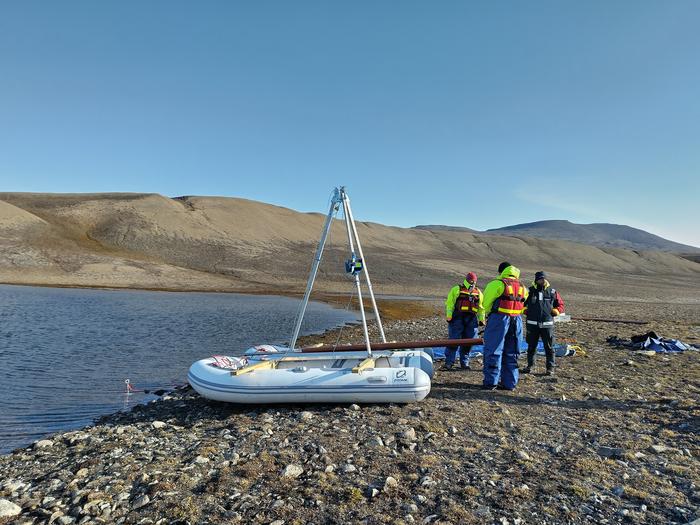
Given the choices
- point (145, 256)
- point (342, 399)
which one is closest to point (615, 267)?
point (145, 256)

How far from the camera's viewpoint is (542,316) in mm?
9922

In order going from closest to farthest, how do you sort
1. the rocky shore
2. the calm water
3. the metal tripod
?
the rocky shore < the metal tripod < the calm water

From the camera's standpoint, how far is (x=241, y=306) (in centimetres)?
2966

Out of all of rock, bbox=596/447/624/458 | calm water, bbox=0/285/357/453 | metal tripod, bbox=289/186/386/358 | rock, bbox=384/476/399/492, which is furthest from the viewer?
calm water, bbox=0/285/357/453

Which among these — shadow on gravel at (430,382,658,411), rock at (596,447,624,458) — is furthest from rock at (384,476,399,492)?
shadow on gravel at (430,382,658,411)

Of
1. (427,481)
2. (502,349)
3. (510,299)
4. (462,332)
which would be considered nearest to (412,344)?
(502,349)

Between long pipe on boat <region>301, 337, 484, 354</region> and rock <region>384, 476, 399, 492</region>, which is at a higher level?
long pipe on boat <region>301, 337, 484, 354</region>

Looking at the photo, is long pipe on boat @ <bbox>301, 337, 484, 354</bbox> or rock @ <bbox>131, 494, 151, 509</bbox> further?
long pipe on boat @ <bbox>301, 337, 484, 354</bbox>

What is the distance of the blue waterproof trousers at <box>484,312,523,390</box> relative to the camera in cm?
858

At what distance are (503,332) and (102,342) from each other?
14093 mm

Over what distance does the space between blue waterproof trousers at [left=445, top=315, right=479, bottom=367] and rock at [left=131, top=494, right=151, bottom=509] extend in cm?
737

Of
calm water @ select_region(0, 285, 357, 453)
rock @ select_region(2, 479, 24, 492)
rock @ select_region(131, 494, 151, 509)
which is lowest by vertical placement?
calm water @ select_region(0, 285, 357, 453)

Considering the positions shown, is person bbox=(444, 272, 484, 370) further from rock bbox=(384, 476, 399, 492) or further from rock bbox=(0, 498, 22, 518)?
rock bbox=(0, 498, 22, 518)

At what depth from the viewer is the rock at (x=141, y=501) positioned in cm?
473
